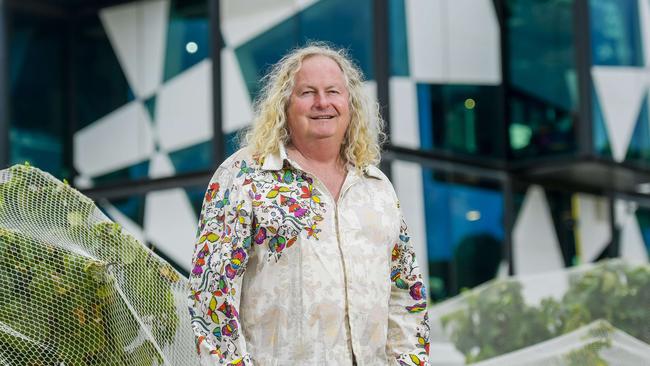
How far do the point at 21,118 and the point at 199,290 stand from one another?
12890mm

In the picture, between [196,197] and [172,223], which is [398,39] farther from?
[172,223]

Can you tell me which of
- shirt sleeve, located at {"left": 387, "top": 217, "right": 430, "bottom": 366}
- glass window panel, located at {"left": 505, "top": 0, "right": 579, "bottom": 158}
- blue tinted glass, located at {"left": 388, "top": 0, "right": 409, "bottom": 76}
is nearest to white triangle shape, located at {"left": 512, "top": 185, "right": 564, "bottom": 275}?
glass window panel, located at {"left": 505, "top": 0, "right": 579, "bottom": 158}

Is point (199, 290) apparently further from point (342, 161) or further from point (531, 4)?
point (531, 4)

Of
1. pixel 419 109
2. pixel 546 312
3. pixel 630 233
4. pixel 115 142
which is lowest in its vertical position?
pixel 630 233

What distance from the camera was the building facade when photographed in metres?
13.8

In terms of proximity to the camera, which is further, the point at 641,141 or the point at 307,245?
the point at 641,141

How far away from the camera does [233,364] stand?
3482mm

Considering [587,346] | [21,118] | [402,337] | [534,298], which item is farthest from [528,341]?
[21,118]

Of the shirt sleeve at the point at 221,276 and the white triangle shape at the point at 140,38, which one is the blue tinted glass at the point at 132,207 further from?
the shirt sleeve at the point at 221,276

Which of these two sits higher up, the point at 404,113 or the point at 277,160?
the point at 277,160

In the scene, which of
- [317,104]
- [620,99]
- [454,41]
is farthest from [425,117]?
[317,104]

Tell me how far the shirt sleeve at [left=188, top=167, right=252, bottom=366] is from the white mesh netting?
0.83 metres

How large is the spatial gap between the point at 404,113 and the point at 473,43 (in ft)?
5.79

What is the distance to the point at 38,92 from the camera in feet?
52.6
